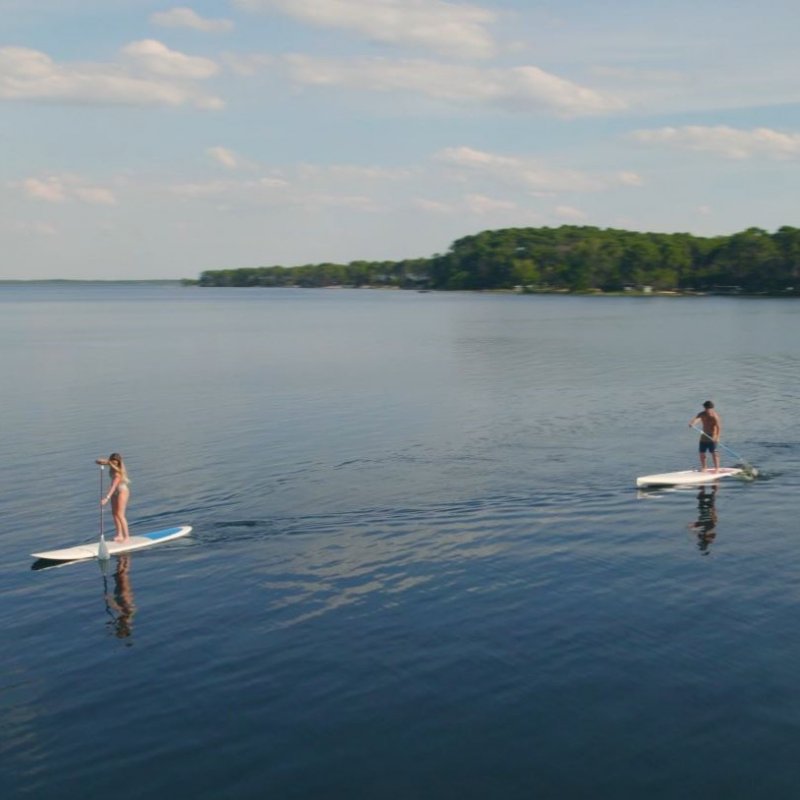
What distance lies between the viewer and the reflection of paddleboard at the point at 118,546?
27.6 metres

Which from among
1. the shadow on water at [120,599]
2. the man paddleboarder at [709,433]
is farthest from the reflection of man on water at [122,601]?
the man paddleboarder at [709,433]

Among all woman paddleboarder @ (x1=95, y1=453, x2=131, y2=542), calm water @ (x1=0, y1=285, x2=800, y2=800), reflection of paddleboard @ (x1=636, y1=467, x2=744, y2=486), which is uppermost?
woman paddleboarder @ (x1=95, y1=453, x2=131, y2=542)

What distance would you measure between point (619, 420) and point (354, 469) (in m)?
18.7

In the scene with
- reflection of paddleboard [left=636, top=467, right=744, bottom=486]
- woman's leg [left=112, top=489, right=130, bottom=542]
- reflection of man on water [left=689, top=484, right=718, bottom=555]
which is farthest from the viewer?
reflection of paddleboard [left=636, top=467, right=744, bottom=486]

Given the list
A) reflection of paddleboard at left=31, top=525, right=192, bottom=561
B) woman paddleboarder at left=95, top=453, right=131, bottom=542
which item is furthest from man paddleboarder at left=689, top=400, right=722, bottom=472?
woman paddleboarder at left=95, top=453, right=131, bottom=542

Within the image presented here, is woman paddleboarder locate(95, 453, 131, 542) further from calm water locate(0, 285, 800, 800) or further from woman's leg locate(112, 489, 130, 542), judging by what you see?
calm water locate(0, 285, 800, 800)

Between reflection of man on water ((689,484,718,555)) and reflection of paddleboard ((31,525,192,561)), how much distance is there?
635 inches

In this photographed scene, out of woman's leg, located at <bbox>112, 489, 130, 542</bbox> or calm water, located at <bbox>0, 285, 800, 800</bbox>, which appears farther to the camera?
woman's leg, located at <bbox>112, 489, 130, 542</bbox>

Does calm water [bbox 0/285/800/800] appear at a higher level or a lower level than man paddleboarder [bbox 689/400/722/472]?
lower

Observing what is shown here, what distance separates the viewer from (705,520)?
31500mm

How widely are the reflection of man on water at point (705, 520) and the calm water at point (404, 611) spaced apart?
0.21 meters

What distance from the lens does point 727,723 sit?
17922 millimetres

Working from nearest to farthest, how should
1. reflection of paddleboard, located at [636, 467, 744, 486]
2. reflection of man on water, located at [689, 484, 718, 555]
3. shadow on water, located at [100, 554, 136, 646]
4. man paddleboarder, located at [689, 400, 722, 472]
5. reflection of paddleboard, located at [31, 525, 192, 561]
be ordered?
shadow on water, located at [100, 554, 136, 646] → reflection of paddleboard, located at [31, 525, 192, 561] → reflection of man on water, located at [689, 484, 718, 555] → reflection of paddleboard, located at [636, 467, 744, 486] → man paddleboarder, located at [689, 400, 722, 472]

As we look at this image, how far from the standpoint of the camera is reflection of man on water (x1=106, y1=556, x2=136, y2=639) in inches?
902
